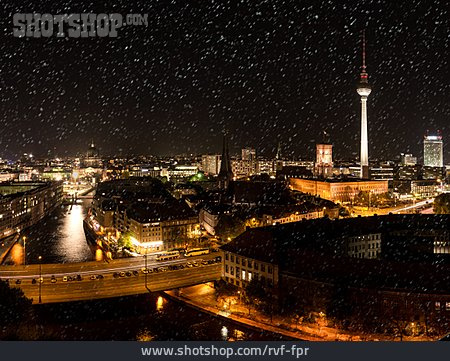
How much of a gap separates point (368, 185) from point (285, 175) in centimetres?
618

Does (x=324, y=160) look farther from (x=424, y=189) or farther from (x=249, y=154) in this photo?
(x=249, y=154)

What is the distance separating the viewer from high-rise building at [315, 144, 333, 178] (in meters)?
24.4

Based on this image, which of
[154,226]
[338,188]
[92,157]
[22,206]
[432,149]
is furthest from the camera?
[92,157]

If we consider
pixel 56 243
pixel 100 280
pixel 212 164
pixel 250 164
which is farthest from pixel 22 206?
pixel 212 164

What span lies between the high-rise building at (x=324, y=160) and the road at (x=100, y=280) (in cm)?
1761

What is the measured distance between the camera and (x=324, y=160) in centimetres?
2458

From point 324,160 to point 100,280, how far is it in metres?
19.3

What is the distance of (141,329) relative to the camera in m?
4.86

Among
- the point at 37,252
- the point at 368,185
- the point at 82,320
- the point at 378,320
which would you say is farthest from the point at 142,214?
the point at 368,185

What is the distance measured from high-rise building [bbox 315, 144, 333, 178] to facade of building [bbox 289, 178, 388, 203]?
14.8 feet

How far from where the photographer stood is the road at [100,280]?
600 centimetres

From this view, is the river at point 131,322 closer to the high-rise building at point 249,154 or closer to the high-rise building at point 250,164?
the high-rise building at point 250,164

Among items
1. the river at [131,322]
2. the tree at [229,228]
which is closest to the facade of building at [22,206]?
the tree at [229,228]

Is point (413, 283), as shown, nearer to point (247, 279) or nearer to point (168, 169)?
point (247, 279)
